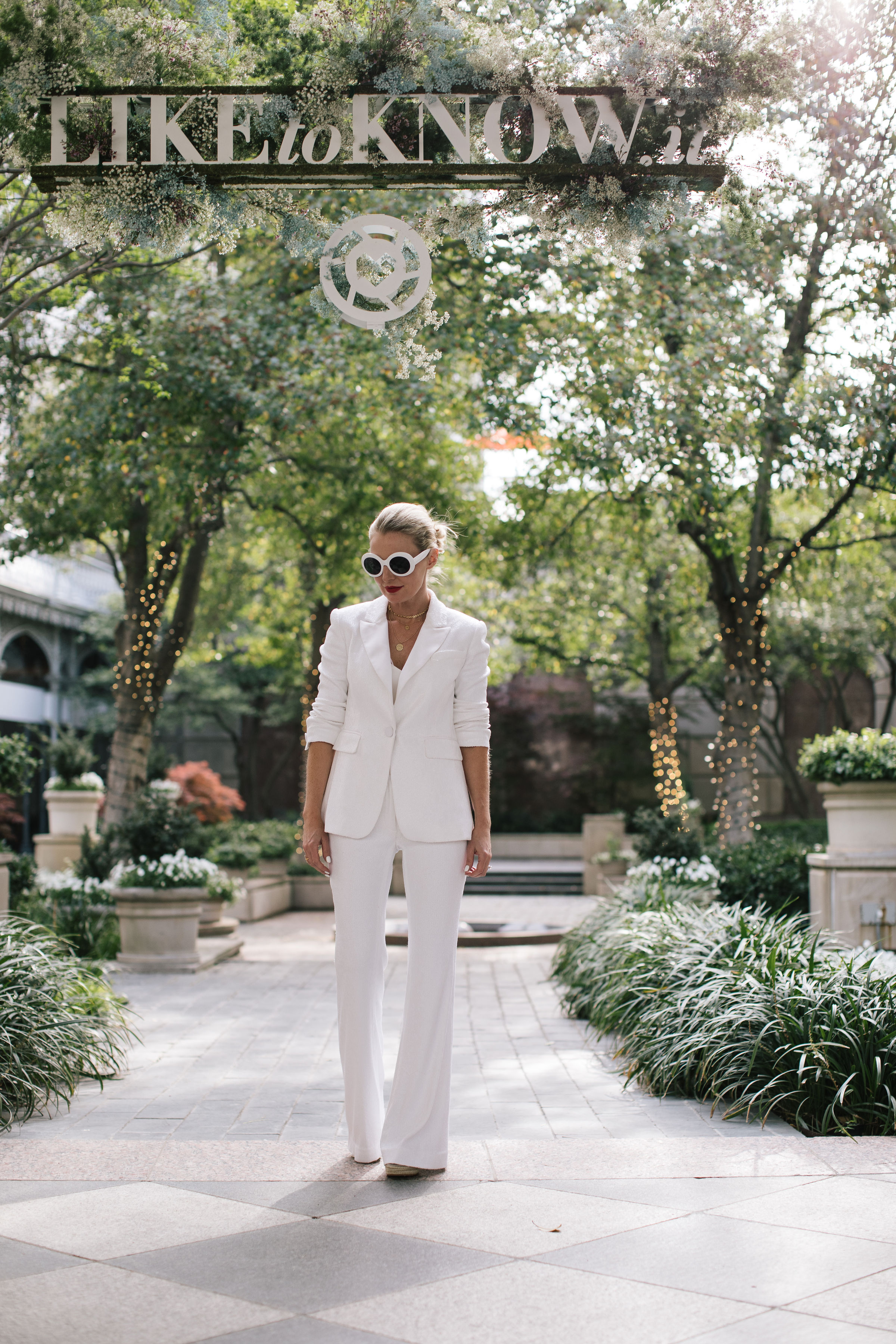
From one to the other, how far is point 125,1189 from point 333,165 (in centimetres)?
383

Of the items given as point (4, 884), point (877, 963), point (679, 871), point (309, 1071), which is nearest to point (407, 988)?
point (309, 1071)

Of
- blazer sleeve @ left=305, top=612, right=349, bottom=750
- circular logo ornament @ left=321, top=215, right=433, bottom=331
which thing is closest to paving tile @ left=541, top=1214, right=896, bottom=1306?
blazer sleeve @ left=305, top=612, right=349, bottom=750

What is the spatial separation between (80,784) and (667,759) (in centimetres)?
887

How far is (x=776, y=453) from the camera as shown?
1120cm

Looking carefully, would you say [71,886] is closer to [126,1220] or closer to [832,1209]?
[126,1220]

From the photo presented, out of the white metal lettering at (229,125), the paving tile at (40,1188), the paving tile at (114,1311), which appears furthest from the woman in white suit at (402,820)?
the white metal lettering at (229,125)

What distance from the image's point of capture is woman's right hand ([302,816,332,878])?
4.01 metres

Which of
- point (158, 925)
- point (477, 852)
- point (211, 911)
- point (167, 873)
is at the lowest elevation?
point (211, 911)

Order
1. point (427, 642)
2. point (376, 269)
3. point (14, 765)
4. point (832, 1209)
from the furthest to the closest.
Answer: point (14, 765) → point (376, 269) → point (427, 642) → point (832, 1209)

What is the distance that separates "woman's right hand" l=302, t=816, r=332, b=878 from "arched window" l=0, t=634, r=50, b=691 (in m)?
25.3

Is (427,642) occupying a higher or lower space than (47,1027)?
higher

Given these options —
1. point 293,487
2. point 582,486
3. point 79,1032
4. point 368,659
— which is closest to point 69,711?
point 293,487

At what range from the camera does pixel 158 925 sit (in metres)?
10.5

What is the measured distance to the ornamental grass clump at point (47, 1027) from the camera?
501cm
